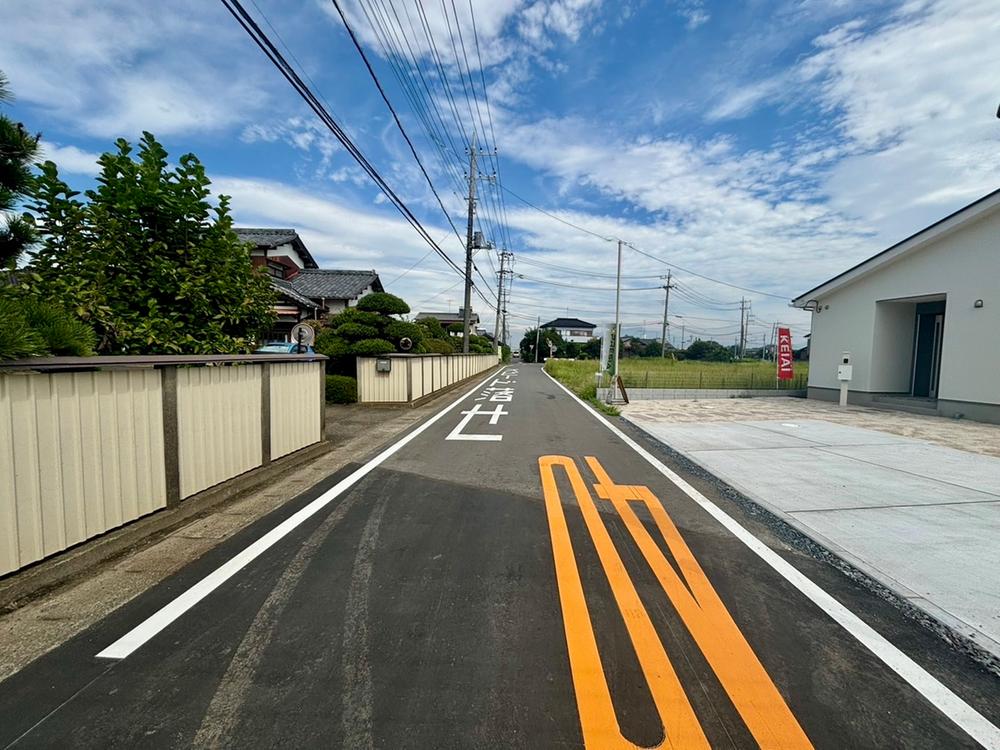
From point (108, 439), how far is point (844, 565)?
17.0ft

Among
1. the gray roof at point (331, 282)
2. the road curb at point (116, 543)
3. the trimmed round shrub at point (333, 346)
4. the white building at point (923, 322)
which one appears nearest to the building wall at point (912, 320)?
the white building at point (923, 322)

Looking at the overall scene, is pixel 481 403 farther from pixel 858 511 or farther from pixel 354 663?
Answer: pixel 354 663

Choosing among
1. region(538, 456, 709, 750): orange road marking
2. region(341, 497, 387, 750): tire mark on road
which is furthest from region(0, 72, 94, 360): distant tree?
region(538, 456, 709, 750): orange road marking

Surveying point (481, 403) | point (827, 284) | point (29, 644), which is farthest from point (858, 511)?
point (827, 284)

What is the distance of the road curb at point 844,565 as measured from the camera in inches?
88.8

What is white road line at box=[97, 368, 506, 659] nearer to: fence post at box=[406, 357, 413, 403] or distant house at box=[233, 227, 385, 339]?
fence post at box=[406, 357, 413, 403]

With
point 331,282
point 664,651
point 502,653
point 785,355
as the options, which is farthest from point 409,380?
point 331,282

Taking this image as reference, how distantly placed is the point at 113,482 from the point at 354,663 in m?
2.38

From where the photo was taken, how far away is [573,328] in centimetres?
10062

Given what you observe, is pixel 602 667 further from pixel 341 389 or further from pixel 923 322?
pixel 923 322

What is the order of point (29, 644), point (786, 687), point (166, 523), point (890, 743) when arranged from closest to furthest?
point (890, 743), point (786, 687), point (29, 644), point (166, 523)

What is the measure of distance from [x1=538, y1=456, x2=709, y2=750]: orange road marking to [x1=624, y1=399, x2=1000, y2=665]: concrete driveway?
164cm

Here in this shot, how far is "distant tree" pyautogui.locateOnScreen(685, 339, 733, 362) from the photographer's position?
62897 mm

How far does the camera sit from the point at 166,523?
11.5ft
